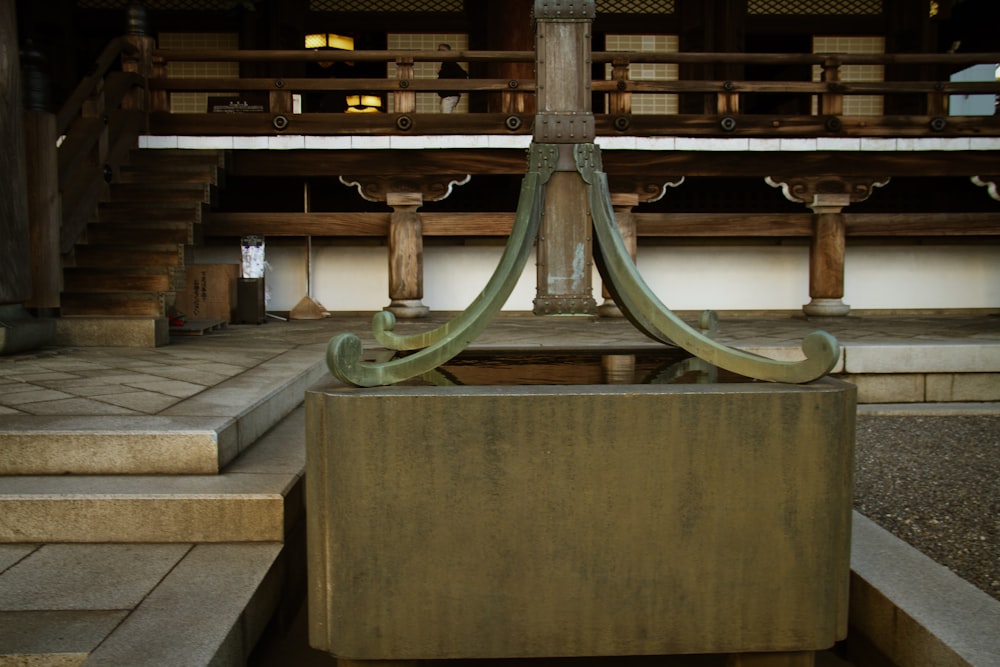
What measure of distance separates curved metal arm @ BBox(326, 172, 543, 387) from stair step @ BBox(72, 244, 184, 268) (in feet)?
15.9

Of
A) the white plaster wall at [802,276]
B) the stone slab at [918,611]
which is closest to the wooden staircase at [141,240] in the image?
the white plaster wall at [802,276]

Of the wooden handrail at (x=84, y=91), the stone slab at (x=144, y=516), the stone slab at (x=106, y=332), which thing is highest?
the wooden handrail at (x=84, y=91)

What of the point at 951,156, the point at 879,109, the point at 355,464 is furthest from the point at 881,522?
the point at 879,109

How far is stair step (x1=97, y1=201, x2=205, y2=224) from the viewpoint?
21.9 feet

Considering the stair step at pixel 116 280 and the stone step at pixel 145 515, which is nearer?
the stone step at pixel 145 515

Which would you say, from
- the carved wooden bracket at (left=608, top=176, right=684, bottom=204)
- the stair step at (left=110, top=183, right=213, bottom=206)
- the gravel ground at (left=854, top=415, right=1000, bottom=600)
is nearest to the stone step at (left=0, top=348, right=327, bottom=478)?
the gravel ground at (left=854, top=415, right=1000, bottom=600)

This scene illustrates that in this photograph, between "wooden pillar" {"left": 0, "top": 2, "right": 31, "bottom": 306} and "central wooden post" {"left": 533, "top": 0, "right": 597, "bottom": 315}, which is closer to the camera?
"central wooden post" {"left": 533, "top": 0, "right": 597, "bottom": 315}

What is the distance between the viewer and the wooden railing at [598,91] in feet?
25.9

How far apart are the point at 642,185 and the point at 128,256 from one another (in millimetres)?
5110

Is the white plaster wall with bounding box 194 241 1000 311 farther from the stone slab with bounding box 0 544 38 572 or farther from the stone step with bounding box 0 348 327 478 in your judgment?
the stone slab with bounding box 0 544 38 572

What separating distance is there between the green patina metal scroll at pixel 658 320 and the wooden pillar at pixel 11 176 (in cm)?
429

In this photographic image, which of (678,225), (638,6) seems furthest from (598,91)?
(638,6)

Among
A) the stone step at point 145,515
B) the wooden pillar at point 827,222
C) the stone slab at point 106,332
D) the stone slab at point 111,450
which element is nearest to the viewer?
the stone step at point 145,515

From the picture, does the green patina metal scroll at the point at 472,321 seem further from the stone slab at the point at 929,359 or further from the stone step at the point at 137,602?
the stone slab at the point at 929,359
